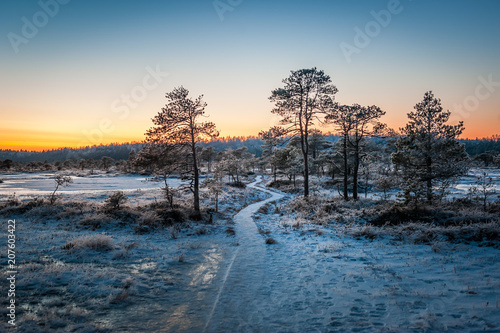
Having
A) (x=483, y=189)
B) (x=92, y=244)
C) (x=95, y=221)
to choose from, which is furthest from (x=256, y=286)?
(x=483, y=189)

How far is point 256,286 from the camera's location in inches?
292

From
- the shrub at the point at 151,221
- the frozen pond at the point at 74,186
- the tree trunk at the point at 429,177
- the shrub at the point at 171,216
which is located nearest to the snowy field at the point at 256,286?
the shrub at the point at 151,221

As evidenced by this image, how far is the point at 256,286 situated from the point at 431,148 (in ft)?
56.4

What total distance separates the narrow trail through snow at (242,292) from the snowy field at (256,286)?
0.04m

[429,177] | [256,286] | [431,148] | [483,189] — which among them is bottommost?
[256,286]

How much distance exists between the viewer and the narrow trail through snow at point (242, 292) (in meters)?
5.52

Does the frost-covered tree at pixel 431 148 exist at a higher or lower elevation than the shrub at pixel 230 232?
higher

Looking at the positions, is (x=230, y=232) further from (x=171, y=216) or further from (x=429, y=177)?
(x=429, y=177)

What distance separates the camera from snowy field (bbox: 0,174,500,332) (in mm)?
5241

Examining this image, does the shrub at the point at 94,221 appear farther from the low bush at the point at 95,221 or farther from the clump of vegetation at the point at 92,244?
the clump of vegetation at the point at 92,244

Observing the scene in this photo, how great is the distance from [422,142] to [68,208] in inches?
1050

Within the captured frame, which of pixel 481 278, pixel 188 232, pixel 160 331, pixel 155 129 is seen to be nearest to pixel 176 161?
pixel 155 129

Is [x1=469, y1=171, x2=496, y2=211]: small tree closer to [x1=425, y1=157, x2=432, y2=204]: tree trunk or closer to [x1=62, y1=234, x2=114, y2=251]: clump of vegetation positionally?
[x1=425, y1=157, x2=432, y2=204]: tree trunk

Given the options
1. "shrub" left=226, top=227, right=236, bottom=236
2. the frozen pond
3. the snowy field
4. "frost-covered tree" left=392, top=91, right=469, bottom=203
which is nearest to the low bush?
the snowy field
